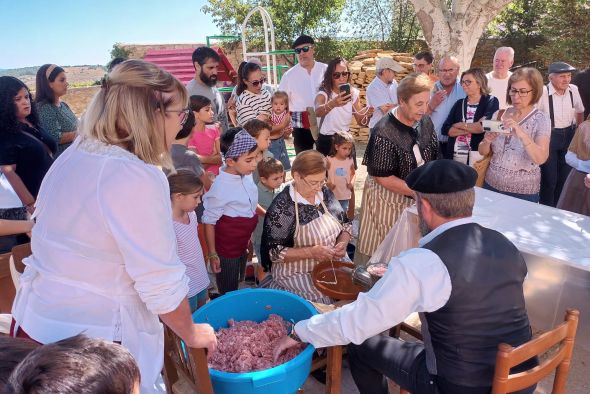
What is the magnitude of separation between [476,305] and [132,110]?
1.42 m

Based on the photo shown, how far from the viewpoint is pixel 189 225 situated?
2.82 m

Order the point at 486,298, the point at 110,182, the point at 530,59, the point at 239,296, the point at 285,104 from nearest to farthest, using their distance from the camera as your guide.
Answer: the point at 110,182 < the point at 486,298 < the point at 239,296 < the point at 285,104 < the point at 530,59

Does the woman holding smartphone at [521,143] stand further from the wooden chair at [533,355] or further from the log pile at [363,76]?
the log pile at [363,76]

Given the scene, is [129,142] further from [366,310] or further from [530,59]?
[530,59]

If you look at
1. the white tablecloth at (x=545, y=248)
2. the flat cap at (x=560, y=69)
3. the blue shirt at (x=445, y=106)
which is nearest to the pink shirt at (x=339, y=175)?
the blue shirt at (x=445, y=106)

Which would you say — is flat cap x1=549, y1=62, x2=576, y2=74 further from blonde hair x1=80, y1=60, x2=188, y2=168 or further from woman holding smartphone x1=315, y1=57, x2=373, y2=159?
blonde hair x1=80, y1=60, x2=188, y2=168

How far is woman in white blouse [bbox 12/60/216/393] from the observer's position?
1.27 m

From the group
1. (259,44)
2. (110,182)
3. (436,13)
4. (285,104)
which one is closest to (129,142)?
(110,182)

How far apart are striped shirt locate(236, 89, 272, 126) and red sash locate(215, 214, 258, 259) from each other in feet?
7.15

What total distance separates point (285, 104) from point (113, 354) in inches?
177

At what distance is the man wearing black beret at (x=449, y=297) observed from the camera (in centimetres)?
163

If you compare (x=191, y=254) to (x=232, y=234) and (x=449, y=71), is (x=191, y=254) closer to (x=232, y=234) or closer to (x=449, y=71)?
(x=232, y=234)

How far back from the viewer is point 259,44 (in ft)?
51.4

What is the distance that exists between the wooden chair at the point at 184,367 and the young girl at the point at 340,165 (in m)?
2.60
